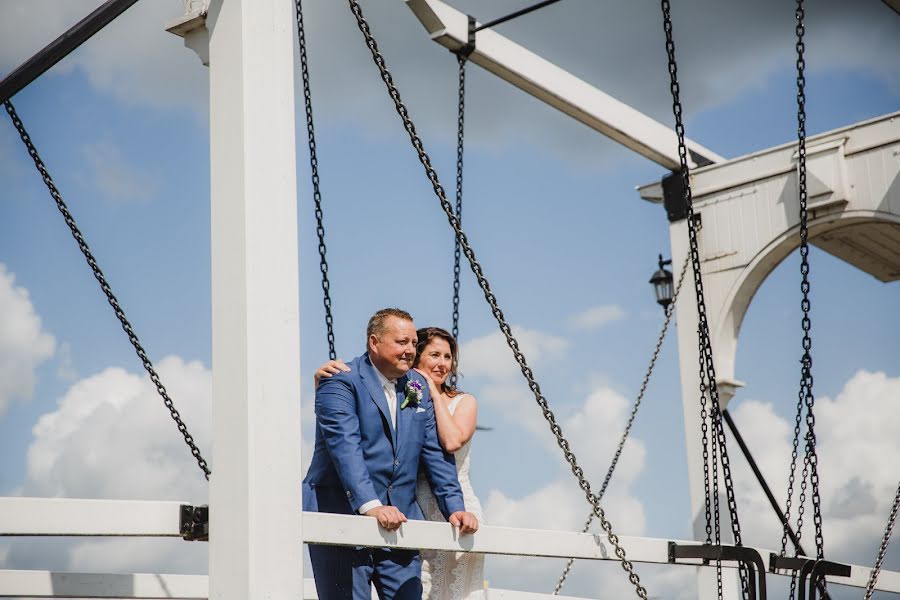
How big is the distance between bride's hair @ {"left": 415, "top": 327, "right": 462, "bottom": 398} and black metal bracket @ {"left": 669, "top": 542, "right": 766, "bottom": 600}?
1457 mm

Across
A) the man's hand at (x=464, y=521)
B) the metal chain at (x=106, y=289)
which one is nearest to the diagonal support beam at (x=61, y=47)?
the metal chain at (x=106, y=289)

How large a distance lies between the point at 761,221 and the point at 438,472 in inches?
219

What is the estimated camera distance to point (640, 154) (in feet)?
32.2

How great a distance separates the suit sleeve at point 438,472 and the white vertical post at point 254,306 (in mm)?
965

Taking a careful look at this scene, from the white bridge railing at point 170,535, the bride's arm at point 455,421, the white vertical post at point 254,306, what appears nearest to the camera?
the white vertical post at point 254,306

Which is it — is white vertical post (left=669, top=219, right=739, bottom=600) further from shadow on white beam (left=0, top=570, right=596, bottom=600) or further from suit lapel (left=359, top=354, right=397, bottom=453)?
suit lapel (left=359, top=354, right=397, bottom=453)

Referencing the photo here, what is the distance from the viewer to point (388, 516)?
14.2 ft

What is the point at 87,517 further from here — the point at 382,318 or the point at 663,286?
the point at 663,286

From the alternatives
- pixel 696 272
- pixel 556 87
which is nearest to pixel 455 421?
pixel 696 272

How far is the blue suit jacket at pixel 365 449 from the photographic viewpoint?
14.9 ft

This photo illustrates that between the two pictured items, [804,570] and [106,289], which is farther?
[804,570]

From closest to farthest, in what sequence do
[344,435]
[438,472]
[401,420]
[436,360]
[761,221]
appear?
[344,435] → [401,420] → [438,472] → [436,360] → [761,221]

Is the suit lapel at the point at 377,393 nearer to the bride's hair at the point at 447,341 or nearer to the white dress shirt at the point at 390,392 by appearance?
the white dress shirt at the point at 390,392

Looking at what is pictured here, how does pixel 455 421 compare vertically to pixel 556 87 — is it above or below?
below
